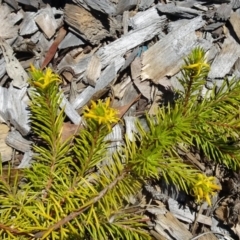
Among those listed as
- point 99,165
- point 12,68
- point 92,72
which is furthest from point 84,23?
point 99,165

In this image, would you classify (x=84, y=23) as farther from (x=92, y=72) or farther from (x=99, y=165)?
(x=99, y=165)

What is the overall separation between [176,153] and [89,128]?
1.07ft

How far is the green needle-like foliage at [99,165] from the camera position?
147 cm

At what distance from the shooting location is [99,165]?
66.7 inches

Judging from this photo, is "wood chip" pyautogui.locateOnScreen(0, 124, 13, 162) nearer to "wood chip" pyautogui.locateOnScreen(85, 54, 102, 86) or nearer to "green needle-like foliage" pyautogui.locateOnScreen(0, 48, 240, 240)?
"green needle-like foliage" pyautogui.locateOnScreen(0, 48, 240, 240)

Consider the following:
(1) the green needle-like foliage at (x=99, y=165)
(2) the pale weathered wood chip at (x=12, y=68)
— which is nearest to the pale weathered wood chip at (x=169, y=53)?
(1) the green needle-like foliage at (x=99, y=165)

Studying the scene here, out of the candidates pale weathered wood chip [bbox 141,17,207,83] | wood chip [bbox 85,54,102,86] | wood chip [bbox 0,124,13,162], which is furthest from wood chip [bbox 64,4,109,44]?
wood chip [bbox 0,124,13,162]

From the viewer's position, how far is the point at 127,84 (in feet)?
5.95

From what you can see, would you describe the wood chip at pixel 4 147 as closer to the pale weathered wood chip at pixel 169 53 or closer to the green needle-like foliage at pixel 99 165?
the green needle-like foliage at pixel 99 165

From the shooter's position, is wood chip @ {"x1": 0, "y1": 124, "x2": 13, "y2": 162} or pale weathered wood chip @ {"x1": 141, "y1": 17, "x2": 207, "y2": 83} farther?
pale weathered wood chip @ {"x1": 141, "y1": 17, "x2": 207, "y2": 83}

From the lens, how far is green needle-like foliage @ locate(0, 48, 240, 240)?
4.81 ft

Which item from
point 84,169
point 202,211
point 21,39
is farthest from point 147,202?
point 21,39

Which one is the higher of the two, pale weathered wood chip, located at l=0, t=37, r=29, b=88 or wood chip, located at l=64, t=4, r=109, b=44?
wood chip, located at l=64, t=4, r=109, b=44

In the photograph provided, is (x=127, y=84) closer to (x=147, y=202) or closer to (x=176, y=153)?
(x=176, y=153)
